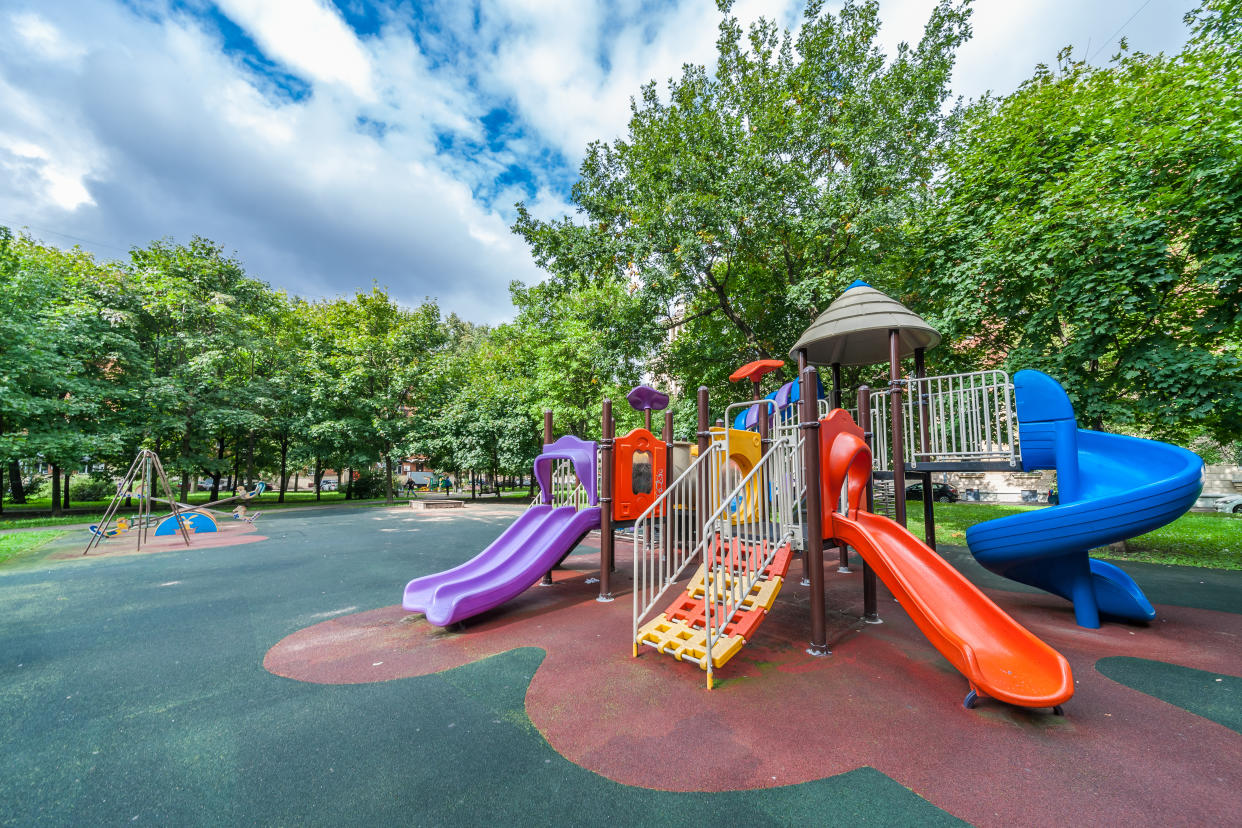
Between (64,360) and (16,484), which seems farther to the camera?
(16,484)

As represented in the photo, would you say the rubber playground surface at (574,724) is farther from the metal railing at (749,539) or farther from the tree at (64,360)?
the tree at (64,360)

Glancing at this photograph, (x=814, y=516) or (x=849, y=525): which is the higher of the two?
(x=814, y=516)

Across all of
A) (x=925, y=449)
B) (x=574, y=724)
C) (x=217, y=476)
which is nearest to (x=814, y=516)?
(x=574, y=724)

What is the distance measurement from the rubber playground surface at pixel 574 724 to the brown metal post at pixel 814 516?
0.90 feet

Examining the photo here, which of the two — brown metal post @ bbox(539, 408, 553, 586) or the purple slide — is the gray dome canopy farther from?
the purple slide

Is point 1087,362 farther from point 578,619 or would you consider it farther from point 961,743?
point 578,619

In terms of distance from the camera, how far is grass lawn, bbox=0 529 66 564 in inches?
383

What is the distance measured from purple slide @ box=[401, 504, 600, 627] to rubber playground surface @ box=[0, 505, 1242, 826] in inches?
12.2

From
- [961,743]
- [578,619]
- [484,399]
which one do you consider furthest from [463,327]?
[961,743]

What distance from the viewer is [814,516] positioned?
469 cm

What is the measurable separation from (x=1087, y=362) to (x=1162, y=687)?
8930mm

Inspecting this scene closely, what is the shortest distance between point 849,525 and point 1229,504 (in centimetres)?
3025

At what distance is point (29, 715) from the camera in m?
3.57

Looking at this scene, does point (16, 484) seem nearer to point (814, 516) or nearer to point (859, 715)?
point (814, 516)
